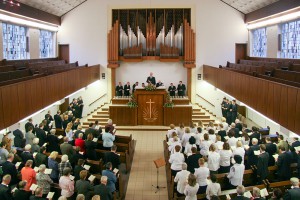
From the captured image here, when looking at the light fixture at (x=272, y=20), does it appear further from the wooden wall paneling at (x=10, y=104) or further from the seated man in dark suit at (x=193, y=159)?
the wooden wall paneling at (x=10, y=104)

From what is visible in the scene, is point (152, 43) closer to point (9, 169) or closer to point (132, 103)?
point (132, 103)

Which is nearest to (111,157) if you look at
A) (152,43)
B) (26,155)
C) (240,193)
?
(26,155)

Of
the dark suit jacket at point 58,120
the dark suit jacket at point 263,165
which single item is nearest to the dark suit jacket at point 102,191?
the dark suit jacket at point 263,165

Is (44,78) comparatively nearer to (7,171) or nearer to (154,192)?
(7,171)

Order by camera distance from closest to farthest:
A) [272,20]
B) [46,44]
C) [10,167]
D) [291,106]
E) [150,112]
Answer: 1. [10,167]
2. [291,106]
3. [150,112]
4. [272,20]
5. [46,44]

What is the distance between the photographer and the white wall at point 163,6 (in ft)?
84.4

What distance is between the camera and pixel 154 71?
2645 centimetres

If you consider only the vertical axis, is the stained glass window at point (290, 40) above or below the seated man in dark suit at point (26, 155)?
above

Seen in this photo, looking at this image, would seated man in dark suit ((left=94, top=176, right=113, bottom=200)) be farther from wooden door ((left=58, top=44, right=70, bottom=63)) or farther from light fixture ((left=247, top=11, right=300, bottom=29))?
wooden door ((left=58, top=44, right=70, bottom=63))

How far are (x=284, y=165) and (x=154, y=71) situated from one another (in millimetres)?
17519

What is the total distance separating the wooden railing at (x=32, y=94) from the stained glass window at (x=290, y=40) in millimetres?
12297

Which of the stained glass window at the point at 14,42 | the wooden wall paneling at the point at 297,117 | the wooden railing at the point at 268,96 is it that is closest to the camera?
the wooden wall paneling at the point at 297,117

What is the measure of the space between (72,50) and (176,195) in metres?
19.9

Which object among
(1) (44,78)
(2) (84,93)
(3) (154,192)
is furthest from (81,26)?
(3) (154,192)
